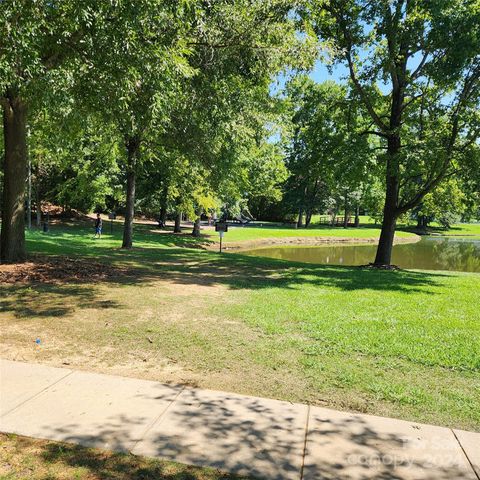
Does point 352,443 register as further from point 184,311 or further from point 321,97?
point 321,97

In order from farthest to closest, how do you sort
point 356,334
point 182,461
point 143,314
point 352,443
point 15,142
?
1. point 15,142
2. point 143,314
3. point 356,334
4. point 352,443
5. point 182,461

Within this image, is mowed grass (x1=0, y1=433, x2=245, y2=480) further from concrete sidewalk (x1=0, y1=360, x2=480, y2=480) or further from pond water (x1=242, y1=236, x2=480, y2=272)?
pond water (x1=242, y1=236, x2=480, y2=272)

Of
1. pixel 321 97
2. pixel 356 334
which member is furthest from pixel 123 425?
pixel 321 97

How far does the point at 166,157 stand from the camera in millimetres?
19594

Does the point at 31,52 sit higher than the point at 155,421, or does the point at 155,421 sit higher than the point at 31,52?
the point at 31,52

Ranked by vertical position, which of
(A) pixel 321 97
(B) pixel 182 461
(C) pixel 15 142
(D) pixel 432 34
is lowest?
(B) pixel 182 461

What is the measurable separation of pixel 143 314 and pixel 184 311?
0.77 m

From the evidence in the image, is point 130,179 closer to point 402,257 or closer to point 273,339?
point 273,339

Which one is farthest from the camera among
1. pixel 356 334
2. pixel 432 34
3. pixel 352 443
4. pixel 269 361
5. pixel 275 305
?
pixel 432 34

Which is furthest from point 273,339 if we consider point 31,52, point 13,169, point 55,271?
Result: point 13,169

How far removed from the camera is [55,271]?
10.7 meters

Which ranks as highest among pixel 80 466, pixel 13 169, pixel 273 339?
pixel 13 169

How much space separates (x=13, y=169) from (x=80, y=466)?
9.34 meters

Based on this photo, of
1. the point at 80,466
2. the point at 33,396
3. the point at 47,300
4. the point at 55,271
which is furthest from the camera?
the point at 55,271
